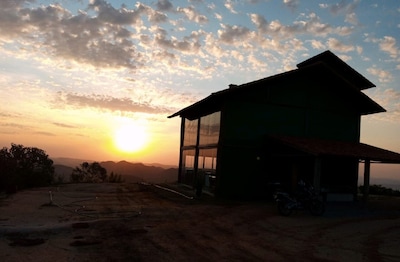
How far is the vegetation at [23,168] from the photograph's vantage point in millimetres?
22752

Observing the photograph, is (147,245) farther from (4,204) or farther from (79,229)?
(4,204)

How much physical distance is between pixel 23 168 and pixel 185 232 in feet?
67.4

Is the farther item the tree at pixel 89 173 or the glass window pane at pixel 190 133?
the tree at pixel 89 173

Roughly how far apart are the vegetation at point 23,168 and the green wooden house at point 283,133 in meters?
11.0

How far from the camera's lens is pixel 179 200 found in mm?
19828

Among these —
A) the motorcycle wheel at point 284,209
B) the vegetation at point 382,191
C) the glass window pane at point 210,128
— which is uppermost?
the glass window pane at point 210,128

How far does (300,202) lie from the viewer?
15.8 meters

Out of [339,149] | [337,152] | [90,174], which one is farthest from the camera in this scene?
[90,174]

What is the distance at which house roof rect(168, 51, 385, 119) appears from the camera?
20.6 m

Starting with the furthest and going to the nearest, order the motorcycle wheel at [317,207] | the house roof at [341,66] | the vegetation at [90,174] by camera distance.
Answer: the vegetation at [90,174] → the house roof at [341,66] → the motorcycle wheel at [317,207]

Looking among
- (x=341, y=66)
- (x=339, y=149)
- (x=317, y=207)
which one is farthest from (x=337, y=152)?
(x=341, y=66)

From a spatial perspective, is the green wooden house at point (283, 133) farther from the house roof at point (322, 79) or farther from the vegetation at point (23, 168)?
the vegetation at point (23, 168)

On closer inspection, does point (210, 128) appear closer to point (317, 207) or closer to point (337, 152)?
point (337, 152)

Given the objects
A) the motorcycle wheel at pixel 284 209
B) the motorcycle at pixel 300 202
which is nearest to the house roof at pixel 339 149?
the motorcycle at pixel 300 202
